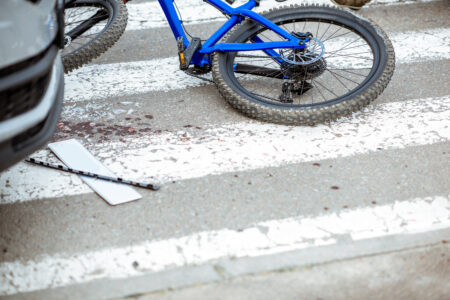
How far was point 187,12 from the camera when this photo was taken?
571 centimetres

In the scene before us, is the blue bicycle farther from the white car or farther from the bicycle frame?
the white car

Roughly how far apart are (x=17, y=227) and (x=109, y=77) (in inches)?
78.0

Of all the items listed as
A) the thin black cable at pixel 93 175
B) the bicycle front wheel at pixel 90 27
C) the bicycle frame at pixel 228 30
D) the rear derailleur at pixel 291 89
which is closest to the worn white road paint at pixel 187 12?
the bicycle front wheel at pixel 90 27

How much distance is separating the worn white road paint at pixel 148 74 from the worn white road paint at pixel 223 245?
186 centimetres

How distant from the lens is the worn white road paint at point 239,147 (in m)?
3.27

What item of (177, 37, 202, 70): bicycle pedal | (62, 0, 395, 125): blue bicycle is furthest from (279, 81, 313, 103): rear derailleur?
(177, 37, 202, 70): bicycle pedal

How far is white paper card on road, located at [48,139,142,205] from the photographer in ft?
10.1

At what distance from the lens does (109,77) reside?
4.55m

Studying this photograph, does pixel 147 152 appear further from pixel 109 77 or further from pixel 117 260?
pixel 109 77

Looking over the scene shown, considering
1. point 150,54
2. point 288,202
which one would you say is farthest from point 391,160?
point 150,54

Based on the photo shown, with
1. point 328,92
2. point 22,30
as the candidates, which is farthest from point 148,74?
point 22,30

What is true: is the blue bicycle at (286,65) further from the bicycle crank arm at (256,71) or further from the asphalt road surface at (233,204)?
the asphalt road surface at (233,204)

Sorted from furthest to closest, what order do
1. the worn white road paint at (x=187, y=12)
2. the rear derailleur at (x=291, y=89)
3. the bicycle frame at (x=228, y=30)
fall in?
the worn white road paint at (x=187, y=12)
the rear derailleur at (x=291, y=89)
the bicycle frame at (x=228, y=30)

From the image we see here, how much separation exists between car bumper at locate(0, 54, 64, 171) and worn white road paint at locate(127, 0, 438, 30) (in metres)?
2.87
